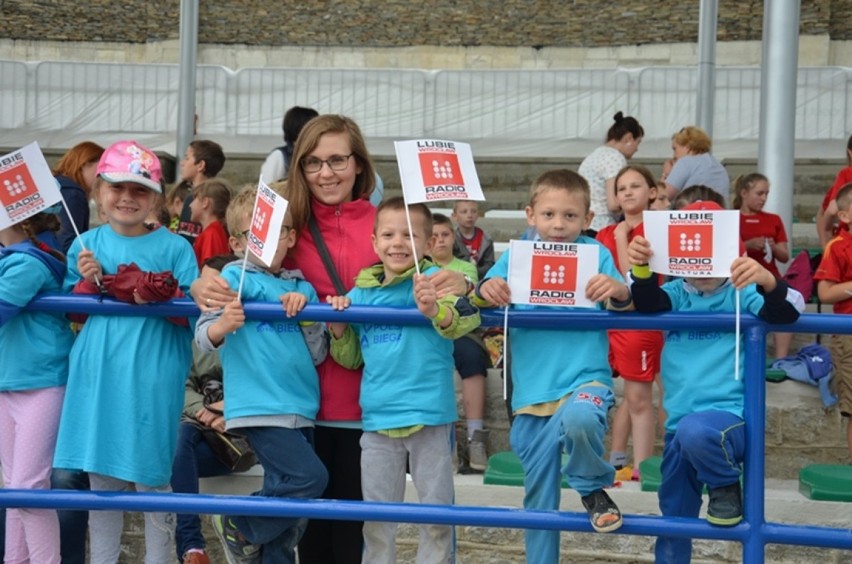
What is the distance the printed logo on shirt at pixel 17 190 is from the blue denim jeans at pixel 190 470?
1280 millimetres

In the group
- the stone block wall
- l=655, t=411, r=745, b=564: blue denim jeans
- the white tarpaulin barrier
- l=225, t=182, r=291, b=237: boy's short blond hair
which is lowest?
l=655, t=411, r=745, b=564: blue denim jeans

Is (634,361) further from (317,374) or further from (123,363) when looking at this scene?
(123,363)

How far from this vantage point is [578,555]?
19.3ft

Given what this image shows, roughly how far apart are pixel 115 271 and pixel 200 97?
12890 mm

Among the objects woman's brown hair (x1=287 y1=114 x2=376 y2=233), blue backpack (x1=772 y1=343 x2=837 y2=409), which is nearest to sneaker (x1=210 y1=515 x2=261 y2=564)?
woman's brown hair (x1=287 y1=114 x2=376 y2=233)

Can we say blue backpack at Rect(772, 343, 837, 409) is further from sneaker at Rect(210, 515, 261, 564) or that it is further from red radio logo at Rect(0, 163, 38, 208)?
red radio logo at Rect(0, 163, 38, 208)

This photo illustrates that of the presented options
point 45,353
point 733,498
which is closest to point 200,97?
point 45,353

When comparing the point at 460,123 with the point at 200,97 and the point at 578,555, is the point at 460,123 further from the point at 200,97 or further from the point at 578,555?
the point at 578,555

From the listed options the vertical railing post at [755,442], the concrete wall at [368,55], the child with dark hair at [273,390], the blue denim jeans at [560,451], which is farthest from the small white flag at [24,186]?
the concrete wall at [368,55]

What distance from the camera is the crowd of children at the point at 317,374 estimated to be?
4086 millimetres

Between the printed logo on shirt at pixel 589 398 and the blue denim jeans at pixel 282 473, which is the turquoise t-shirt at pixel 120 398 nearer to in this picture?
the blue denim jeans at pixel 282 473

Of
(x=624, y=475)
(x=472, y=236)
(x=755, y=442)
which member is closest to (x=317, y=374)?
(x=755, y=442)

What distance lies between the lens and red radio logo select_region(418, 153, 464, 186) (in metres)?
4.27

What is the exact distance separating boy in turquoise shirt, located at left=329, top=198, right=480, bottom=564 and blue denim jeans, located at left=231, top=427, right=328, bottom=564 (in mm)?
195
